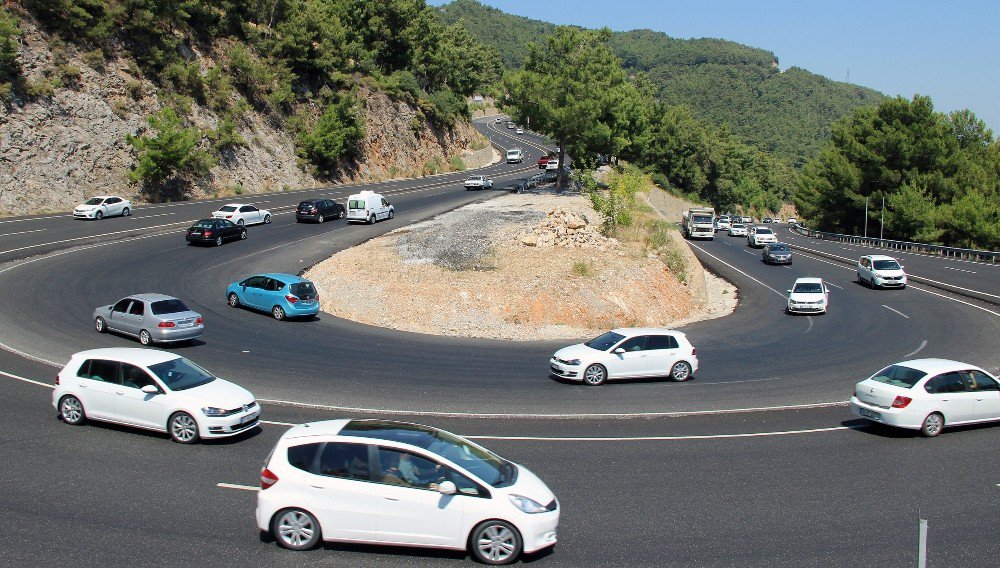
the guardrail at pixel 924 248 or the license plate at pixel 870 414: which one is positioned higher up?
the license plate at pixel 870 414

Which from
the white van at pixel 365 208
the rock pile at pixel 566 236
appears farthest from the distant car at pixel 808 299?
the white van at pixel 365 208

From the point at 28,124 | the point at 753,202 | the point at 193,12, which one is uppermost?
the point at 193,12

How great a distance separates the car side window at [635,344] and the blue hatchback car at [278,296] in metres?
13.2

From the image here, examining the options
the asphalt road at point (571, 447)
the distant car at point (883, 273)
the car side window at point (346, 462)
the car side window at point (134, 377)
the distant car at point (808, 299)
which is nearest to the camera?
the car side window at point (346, 462)

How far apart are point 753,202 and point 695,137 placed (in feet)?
147

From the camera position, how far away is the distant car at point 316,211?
2112 inches

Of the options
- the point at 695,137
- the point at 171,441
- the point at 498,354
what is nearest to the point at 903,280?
the point at 498,354

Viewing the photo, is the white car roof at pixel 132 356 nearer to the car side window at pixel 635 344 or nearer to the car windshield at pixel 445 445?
the car windshield at pixel 445 445

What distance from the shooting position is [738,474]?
44.6ft

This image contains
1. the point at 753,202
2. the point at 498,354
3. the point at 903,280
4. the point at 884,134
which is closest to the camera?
the point at 498,354

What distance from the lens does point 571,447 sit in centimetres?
1516

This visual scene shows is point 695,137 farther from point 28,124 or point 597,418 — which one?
point 597,418

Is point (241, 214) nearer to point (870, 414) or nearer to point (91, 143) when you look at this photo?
point (91, 143)

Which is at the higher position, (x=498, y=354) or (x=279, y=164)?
(x=279, y=164)
